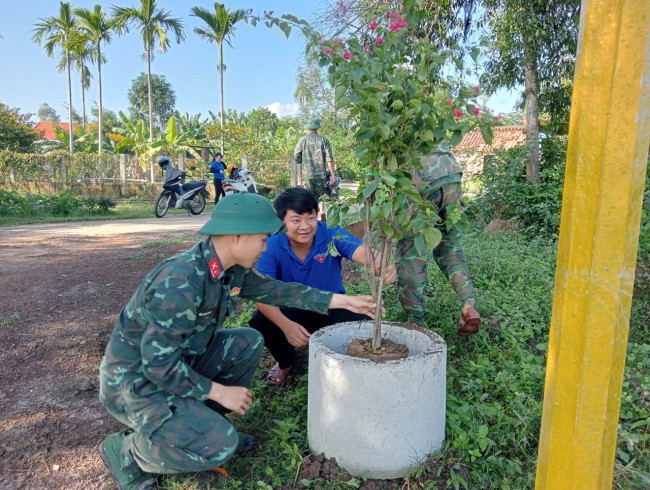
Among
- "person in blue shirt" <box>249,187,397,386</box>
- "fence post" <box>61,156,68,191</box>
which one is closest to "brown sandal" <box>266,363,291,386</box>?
"person in blue shirt" <box>249,187,397,386</box>

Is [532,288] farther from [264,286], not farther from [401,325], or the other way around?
[264,286]

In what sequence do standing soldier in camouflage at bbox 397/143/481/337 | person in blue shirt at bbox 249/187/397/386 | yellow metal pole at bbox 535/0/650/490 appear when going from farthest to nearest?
standing soldier in camouflage at bbox 397/143/481/337 → person in blue shirt at bbox 249/187/397/386 → yellow metal pole at bbox 535/0/650/490

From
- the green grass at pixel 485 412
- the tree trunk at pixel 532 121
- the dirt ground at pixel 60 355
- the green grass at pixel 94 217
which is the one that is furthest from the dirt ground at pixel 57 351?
the tree trunk at pixel 532 121

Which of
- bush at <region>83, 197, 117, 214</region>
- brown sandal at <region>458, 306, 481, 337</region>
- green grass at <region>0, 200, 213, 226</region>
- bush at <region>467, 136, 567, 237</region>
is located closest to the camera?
brown sandal at <region>458, 306, 481, 337</region>

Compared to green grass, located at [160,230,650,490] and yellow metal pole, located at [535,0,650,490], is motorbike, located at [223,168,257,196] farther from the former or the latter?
yellow metal pole, located at [535,0,650,490]

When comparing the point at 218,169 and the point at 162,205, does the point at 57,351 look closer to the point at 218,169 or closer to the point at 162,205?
the point at 162,205

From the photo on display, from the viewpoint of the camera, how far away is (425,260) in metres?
3.10

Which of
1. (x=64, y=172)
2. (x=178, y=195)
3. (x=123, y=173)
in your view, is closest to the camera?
(x=178, y=195)

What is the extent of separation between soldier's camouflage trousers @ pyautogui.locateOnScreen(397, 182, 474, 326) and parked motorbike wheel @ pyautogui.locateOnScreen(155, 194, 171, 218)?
8751 millimetres

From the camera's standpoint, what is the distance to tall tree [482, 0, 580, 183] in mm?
7531

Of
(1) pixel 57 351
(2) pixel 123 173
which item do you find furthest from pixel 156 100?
(1) pixel 57 351

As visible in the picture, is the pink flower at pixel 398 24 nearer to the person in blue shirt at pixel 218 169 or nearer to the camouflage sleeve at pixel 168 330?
the camouflage sleeve at pixel 168 330

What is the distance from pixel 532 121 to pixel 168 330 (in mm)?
7870

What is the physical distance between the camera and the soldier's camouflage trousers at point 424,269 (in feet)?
10.3
